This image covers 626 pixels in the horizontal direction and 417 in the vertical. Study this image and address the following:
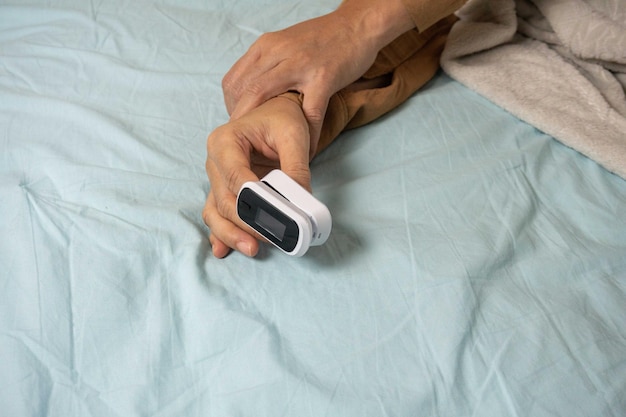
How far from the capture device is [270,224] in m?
0.61

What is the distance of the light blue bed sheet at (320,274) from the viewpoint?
1.87ft

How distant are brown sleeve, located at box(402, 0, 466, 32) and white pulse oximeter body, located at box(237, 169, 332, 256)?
0.38 metres

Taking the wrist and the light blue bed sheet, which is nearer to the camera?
the light blue bed sheet

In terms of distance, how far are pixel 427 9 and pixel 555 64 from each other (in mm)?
227

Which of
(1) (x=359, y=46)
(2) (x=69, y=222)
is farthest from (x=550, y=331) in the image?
(2) (x=69, y=222)

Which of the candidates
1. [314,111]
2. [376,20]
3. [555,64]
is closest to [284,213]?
[314,111]

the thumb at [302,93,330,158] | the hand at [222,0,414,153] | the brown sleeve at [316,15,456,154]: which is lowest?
the brown sleeve at [316,15,456,154]

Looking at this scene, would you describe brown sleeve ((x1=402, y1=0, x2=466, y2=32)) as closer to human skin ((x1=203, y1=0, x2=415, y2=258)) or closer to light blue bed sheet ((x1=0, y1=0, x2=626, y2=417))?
human skin ((x1=203, y1=0, x2=415, y2=258))

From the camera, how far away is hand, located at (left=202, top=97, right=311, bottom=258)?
0.65m

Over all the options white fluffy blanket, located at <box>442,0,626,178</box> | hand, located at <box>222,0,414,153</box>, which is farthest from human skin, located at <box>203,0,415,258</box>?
white fluffy blanket, located at <box>442,0,626,178</box>

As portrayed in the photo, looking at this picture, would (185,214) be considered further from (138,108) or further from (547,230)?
(547,230)

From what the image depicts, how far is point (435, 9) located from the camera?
860 millimetres

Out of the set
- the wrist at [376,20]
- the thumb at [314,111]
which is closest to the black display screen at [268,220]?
the thumb at [314,111]

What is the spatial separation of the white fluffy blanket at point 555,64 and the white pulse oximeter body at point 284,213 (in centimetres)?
42
